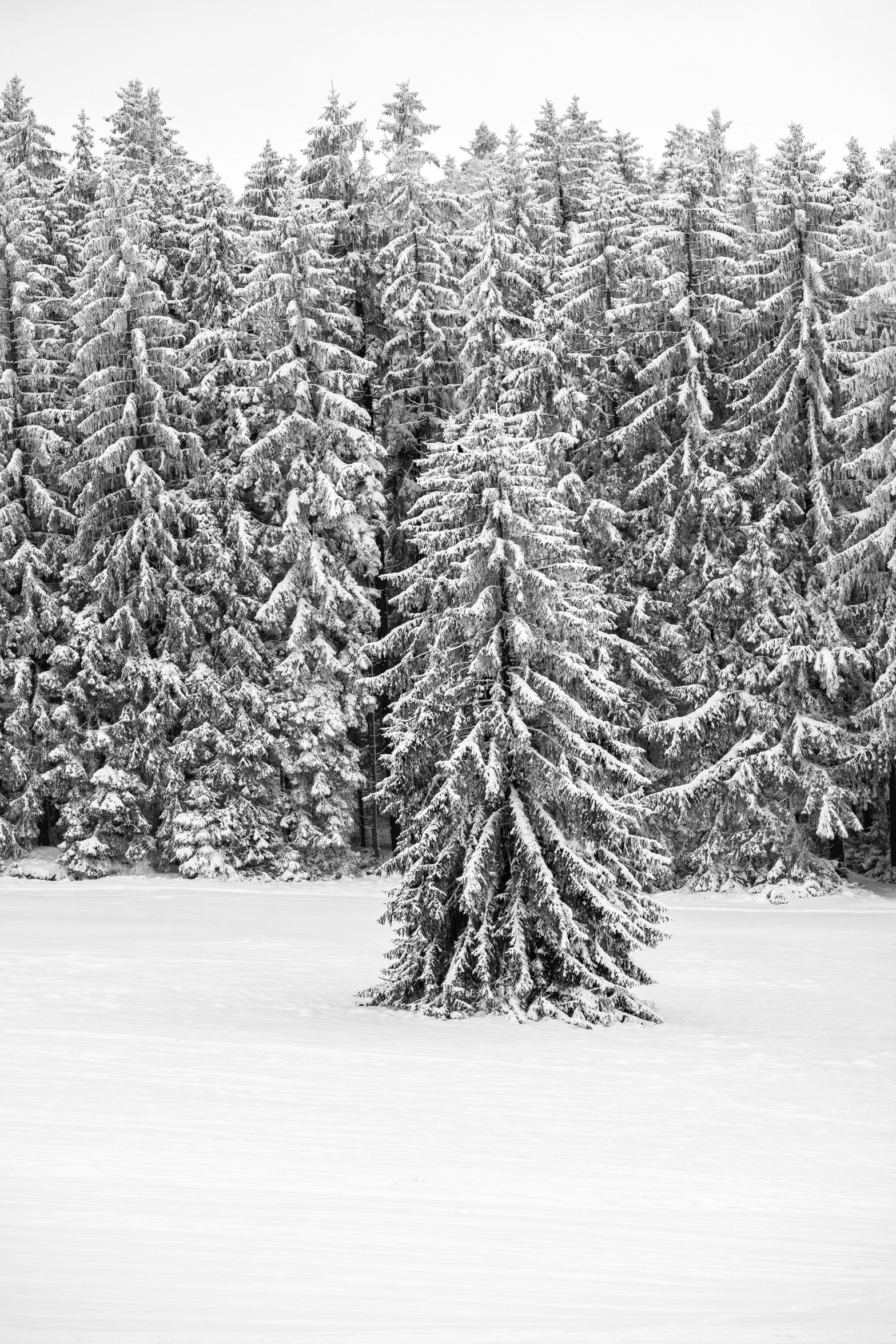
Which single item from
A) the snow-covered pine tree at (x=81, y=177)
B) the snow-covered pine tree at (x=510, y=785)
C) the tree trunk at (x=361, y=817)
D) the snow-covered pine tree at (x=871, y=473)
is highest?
the snow-covered pine tree at (x=81, y=177)

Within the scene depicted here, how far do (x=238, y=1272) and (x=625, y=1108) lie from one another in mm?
5722

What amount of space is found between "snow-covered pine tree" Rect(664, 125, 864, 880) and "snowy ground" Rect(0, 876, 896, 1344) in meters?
8.97

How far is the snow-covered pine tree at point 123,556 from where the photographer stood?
29.6 metres

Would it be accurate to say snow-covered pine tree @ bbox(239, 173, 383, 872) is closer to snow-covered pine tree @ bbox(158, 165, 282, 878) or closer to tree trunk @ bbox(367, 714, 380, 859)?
snow-covered pine tree @ bbox(158, 165, 282, 878)

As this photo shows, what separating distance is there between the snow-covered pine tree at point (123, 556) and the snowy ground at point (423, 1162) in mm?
11471

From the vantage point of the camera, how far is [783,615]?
93.6 ft

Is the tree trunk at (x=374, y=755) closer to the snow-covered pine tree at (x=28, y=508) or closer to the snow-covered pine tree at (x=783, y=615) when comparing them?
the snow-covered pine tree at (x=28, y=508)

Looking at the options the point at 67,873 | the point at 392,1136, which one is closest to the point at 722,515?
the point at 67,873

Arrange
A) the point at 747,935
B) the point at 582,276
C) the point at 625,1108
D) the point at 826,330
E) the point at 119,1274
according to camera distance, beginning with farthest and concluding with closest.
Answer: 1. the point at 582,276
2. the point at 826,330
3. the point at 747,935
4. the point at 625,1108
5. the point at 119,1274

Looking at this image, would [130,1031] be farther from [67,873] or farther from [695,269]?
[695,269]

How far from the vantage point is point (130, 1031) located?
43.0 ft

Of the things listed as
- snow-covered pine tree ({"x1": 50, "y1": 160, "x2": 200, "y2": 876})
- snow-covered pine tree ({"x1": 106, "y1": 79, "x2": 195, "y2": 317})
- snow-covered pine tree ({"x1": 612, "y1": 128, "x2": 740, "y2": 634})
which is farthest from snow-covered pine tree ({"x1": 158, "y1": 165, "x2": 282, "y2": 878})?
snow-covered pine tree ({"x1": 612, "y1": 128, "x2": 740, "y2": 634})

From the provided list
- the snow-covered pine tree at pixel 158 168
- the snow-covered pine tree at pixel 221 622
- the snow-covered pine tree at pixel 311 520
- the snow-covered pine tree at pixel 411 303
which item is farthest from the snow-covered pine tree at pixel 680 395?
the snow-covered pine tree at pixel 158 168

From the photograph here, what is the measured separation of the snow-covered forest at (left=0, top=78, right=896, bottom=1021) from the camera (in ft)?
92.2
